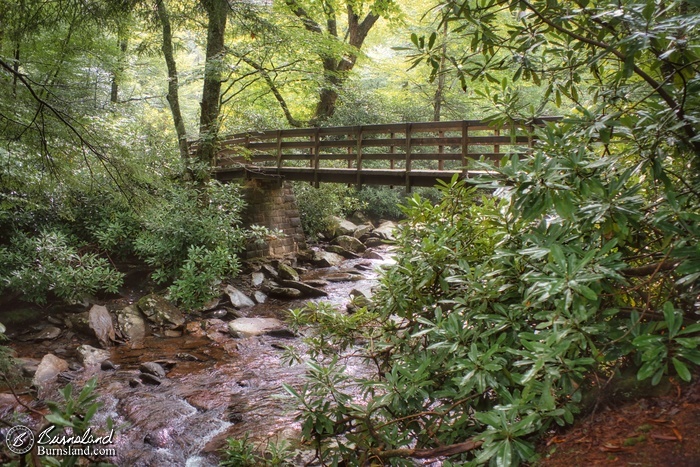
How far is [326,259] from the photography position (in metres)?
12.0

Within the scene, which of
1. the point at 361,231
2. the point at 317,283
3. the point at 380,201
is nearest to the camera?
the point at 317,283

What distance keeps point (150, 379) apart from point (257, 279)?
14.8 feet

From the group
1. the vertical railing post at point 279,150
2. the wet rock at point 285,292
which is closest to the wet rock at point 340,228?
the vertical railing post at point 279,150

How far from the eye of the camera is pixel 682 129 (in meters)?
1.96

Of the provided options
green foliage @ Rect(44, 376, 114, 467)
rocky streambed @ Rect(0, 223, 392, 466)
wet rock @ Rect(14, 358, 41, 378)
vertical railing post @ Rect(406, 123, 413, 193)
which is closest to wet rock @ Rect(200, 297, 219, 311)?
rocky streambed @ Rect(0, 223, 392, 466)

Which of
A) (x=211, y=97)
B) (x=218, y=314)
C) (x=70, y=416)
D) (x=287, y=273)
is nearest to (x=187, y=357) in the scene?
(x=218, y=314)

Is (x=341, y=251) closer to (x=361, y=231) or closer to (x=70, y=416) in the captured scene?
(x=361, y=231)

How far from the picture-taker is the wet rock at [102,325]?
688 centimetres

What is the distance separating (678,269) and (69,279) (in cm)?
809

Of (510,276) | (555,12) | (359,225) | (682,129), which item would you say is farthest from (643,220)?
(359,225)

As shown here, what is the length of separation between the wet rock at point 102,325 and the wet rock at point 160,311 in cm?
58

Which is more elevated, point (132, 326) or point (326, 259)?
point (326, 259)

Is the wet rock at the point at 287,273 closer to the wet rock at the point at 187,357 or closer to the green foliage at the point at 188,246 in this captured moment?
the green foliage at the point at 188,246

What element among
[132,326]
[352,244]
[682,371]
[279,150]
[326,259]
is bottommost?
[132,326]
